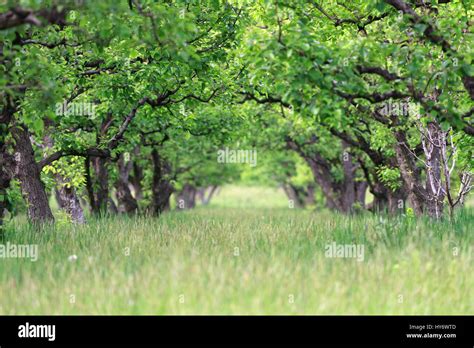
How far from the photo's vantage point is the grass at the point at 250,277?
7.74 metres

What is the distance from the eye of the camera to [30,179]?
1496 cm

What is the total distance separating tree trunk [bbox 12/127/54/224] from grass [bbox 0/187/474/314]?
403cm

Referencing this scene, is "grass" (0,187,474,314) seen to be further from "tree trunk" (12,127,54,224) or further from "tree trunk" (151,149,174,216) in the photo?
"tree trunk" (151,149,174,216)

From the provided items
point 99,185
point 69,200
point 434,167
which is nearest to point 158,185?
point 99,185

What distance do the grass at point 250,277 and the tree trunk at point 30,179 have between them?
4.03 metres

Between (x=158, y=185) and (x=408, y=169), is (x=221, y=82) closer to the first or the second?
(x=408, y=169)

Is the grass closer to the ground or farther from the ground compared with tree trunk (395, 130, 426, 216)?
closer to the ground

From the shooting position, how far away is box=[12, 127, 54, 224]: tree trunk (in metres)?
14.8

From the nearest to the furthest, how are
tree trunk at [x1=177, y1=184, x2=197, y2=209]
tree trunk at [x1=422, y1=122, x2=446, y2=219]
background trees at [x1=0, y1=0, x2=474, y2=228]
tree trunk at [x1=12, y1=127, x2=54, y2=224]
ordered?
background trees at [x1=0, y1=0, x2=474, y2=228]
tree trunk at [x1=422, y1=122, x2=446, y2=219]
tree trunk at [x1=12, y1=127, x2=54, y2=224]
tree trunk at [x1=177, y1=184, x2=197, y2=209]

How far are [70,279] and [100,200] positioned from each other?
13.8m

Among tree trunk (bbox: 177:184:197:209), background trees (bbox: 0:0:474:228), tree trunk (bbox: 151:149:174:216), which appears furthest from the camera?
tree trunk (bbox: 177:184:197:209)

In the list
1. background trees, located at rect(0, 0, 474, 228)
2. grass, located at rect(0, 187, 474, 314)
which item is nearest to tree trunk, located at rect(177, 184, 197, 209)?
background trees, located at rect(0, 0, 474, 228)

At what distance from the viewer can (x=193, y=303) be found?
301 inches
